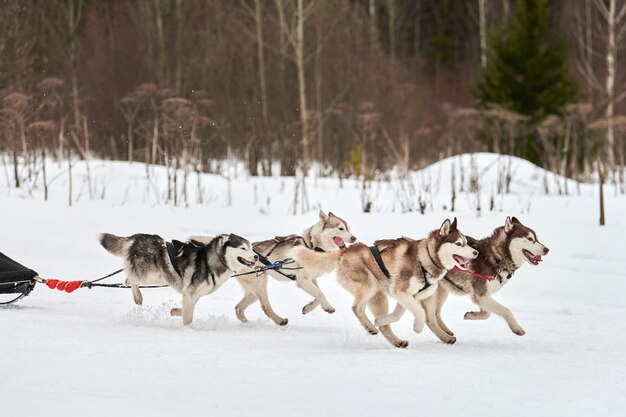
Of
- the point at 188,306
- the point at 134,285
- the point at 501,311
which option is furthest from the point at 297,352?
the point at 134,285

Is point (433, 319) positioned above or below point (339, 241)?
below

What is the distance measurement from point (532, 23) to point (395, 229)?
40.8 ft

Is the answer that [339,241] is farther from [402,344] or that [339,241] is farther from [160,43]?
[160,43]

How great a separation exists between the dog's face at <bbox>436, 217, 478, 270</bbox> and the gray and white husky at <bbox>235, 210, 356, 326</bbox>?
0.90m

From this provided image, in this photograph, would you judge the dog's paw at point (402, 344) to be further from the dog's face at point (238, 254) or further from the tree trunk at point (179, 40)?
the tree trunk at point (179, 40)

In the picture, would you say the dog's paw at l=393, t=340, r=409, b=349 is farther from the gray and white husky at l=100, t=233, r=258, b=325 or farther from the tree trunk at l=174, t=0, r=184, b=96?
the tree trunk at l=174, t=0, r=184, b=96

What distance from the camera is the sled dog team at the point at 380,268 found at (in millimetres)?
5043

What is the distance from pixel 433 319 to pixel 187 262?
5.83 feet

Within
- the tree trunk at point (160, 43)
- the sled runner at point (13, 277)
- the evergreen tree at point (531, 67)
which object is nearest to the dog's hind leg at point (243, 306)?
the sled runner at point (13, 277)

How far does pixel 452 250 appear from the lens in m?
4.98

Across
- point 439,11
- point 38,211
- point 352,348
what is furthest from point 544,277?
point 439,11

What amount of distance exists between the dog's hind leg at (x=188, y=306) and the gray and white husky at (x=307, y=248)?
520 mm

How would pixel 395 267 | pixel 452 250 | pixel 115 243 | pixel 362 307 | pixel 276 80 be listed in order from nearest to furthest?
pixel 452 250 → pixel 395 267 → pixel 362 307 → pixel 115 243 → pixel 276 80

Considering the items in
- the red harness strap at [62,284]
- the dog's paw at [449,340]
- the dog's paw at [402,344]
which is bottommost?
the dog's paw at [449,340]
